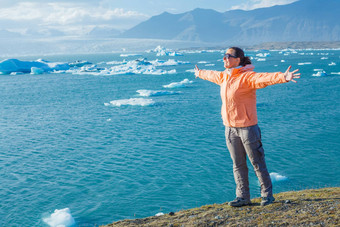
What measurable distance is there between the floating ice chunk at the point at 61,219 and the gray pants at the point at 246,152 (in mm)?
5554

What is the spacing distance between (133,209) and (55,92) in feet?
94.1

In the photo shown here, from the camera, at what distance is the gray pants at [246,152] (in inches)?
184

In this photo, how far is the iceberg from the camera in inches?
2350

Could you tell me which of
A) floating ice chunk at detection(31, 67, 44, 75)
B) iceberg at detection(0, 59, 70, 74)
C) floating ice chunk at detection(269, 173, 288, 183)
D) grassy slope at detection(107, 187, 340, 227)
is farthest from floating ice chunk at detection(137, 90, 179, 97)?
iceberg at detection(0, 59, 70, 74)

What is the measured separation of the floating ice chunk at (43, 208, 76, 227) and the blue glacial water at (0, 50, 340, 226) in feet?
0.68

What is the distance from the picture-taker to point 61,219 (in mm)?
9016

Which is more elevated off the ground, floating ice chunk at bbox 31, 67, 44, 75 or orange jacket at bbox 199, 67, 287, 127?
floating ice chunk at bbox 31, 67, 44, 75

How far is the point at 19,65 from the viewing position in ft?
202

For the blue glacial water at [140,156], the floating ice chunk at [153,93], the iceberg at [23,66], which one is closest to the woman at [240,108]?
the blue glacial water at [140,156]

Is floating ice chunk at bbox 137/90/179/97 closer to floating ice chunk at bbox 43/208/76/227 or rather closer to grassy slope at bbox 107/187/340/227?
floating ice chunk at bbox 43/208/76/227

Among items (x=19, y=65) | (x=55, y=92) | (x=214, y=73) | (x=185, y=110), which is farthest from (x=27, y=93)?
(x=214, y=73)

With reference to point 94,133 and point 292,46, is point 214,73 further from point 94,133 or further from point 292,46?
point 292,46

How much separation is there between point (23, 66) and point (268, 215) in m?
64.3

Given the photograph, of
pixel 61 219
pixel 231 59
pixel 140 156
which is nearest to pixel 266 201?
pixel 231 59
